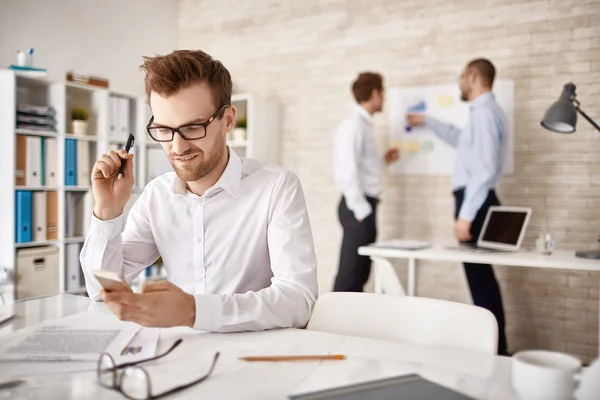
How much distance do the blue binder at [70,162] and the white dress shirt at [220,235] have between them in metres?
2.07

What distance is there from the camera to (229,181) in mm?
1555

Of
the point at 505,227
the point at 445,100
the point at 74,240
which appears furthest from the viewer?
the point at 445,100

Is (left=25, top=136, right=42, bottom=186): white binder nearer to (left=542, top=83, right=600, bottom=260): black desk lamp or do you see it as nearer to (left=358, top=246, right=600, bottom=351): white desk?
(left=358, top=246, right=600, bottom=351): white desk

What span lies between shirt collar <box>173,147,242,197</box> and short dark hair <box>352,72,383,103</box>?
2331mm

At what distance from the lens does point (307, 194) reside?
4.37 metres

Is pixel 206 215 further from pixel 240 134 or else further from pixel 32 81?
pixel 240 134

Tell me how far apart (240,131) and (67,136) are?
137 centimetres

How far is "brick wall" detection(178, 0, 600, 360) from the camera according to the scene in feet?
11.0

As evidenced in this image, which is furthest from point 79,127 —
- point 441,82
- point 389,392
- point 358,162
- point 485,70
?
point 389,392

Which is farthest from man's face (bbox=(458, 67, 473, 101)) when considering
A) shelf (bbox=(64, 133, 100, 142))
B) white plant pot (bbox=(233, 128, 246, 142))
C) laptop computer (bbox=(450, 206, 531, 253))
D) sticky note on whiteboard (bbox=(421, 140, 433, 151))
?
shelf (bbox=(64, 133, 100, 142))

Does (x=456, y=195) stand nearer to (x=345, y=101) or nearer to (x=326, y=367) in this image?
(x=345, y=101)

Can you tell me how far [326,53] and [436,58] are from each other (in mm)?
927

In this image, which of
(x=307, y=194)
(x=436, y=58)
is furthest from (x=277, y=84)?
(x=436, y=58)

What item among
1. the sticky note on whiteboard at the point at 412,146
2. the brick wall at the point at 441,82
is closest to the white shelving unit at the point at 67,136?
the brick wall at the point at 441,82
